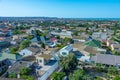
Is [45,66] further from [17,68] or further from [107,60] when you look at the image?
[107,60]

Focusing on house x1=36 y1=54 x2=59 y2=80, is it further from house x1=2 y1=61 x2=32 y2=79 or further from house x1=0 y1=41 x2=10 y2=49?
house x1=0 y1=41 x2=10 y2=49

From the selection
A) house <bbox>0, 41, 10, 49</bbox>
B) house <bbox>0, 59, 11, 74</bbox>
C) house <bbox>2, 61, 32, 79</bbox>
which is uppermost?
house <bbox>2, 61, 32, 79</bbox>

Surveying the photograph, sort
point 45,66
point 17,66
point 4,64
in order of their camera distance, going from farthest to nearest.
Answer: point 4,64
point 45,66
point 17,66

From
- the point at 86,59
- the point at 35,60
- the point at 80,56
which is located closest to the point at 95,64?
the point at 86,59

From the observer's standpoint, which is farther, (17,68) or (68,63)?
(68,63)

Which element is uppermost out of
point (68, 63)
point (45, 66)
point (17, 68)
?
point (68, 63)

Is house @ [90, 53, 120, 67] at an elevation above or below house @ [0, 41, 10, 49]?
above

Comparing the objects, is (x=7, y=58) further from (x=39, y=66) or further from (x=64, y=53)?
(x=64, y=53)

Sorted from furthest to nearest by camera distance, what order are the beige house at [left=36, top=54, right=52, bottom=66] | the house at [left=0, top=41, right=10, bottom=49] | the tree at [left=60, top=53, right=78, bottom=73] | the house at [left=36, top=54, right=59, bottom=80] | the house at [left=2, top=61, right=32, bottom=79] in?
the house at [left=0, top=41, right=10, bottom=49] → the beige house at [left=36, top=54, right=52, bottom=66] → the tree at [left=60, top=53, right=78, bottom=73] → the house at [left=36, top=54, right=59, bottom=80] → the house at [left=2, top=61, right=32, bottom=79]

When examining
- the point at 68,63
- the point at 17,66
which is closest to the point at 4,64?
the point at 17,66

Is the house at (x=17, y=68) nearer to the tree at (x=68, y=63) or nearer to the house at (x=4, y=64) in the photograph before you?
the house at (x=4, y=64)

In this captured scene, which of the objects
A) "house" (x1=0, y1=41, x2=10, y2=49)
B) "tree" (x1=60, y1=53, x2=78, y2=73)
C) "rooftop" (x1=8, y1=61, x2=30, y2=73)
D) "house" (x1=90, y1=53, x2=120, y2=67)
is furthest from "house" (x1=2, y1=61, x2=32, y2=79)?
"house" (x1=0, y1=41, x2=10, y2=49)
